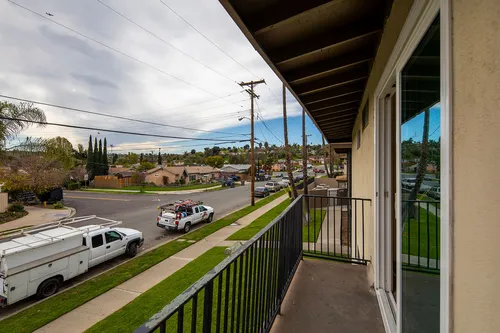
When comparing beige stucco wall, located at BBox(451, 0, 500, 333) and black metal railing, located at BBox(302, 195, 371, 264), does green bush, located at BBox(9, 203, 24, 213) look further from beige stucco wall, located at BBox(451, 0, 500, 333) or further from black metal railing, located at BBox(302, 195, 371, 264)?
beige stucco wall, located at BBox(451, 0, 500, 333)

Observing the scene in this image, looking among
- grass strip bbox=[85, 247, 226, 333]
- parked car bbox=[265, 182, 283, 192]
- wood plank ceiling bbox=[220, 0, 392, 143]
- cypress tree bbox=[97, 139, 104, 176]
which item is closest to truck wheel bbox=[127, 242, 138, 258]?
grass strip bbox=[85, 247, 226, 333]

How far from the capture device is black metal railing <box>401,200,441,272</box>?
4.05ft

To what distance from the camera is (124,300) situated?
5453 mm

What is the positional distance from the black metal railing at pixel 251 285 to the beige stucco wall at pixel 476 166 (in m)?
0.91

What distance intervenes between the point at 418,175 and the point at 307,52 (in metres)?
1.39

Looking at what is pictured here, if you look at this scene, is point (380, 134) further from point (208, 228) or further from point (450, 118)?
point (208, 228)

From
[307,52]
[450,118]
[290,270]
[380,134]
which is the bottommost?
[290,270]

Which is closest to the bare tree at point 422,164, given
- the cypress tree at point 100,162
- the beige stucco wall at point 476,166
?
the beige stucco wall at point 476,166

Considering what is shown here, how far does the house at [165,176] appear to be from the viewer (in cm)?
3641

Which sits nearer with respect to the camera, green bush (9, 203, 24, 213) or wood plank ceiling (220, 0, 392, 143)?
wood plank ceiling (220, 0, 392, 143)

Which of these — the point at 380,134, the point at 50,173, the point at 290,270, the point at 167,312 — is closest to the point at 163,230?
the point at 290,270

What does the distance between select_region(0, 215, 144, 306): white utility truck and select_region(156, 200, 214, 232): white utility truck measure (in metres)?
3.23

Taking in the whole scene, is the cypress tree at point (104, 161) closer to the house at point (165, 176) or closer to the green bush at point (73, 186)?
the green bush at point (73, 186)

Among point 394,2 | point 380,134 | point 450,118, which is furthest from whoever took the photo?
point 380,134
